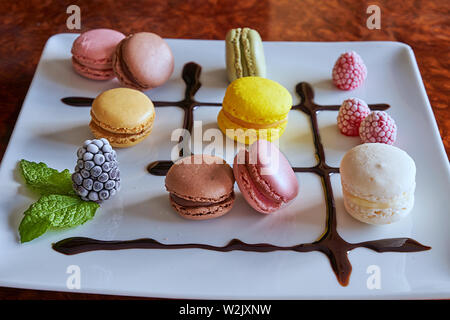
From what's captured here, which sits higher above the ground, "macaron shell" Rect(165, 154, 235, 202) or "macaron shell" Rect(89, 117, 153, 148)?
"macaron shell" Rect(165, 154, 235, 202)

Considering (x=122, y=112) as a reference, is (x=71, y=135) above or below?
below

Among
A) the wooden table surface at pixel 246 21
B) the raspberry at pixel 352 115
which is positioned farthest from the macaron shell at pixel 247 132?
the wooden table surface at pixel 246 21

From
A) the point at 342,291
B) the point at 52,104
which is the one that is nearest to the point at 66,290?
the point at 342,291

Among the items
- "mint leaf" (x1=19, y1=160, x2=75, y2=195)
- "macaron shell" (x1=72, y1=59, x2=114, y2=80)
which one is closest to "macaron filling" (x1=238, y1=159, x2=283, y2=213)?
"mint leaf" (x1=19, y1=160, x2=75, y2=195)

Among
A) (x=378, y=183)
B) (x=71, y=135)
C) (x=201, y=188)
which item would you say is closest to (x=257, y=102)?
(x=201, y=188)

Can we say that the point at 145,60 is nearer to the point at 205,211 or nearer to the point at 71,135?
the point at 71,135

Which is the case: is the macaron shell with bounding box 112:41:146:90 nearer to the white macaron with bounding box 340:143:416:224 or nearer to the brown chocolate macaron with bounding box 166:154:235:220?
the brown chocolate macaron with bounding box 166:154:235:220
